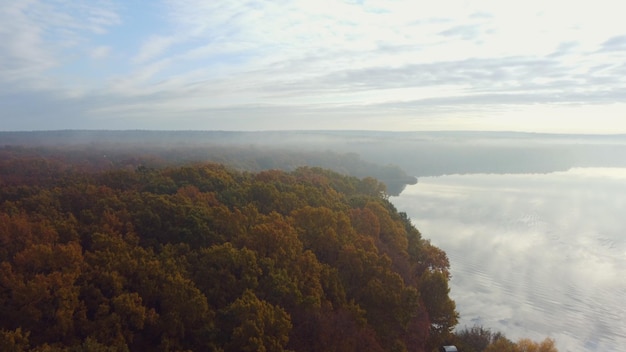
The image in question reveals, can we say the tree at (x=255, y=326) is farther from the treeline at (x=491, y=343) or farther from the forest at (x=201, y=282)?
the treeline at (x=491, y=343)

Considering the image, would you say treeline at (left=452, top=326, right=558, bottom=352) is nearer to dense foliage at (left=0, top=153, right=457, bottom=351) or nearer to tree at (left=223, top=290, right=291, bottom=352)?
dense foliage at (left=0, top=153, right=457, bottom=351)

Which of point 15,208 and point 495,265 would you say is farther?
point 495,265

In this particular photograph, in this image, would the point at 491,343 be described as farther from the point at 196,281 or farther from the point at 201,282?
the point at 196,281

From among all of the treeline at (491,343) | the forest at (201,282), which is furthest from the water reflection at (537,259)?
the forest at (201,282)

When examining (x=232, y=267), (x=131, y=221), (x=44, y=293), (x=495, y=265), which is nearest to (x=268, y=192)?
(x=131, y=221)

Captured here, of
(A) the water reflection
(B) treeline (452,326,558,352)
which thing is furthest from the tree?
(A) the water reflection

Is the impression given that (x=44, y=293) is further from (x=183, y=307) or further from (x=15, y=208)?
(x=15, y=208)
